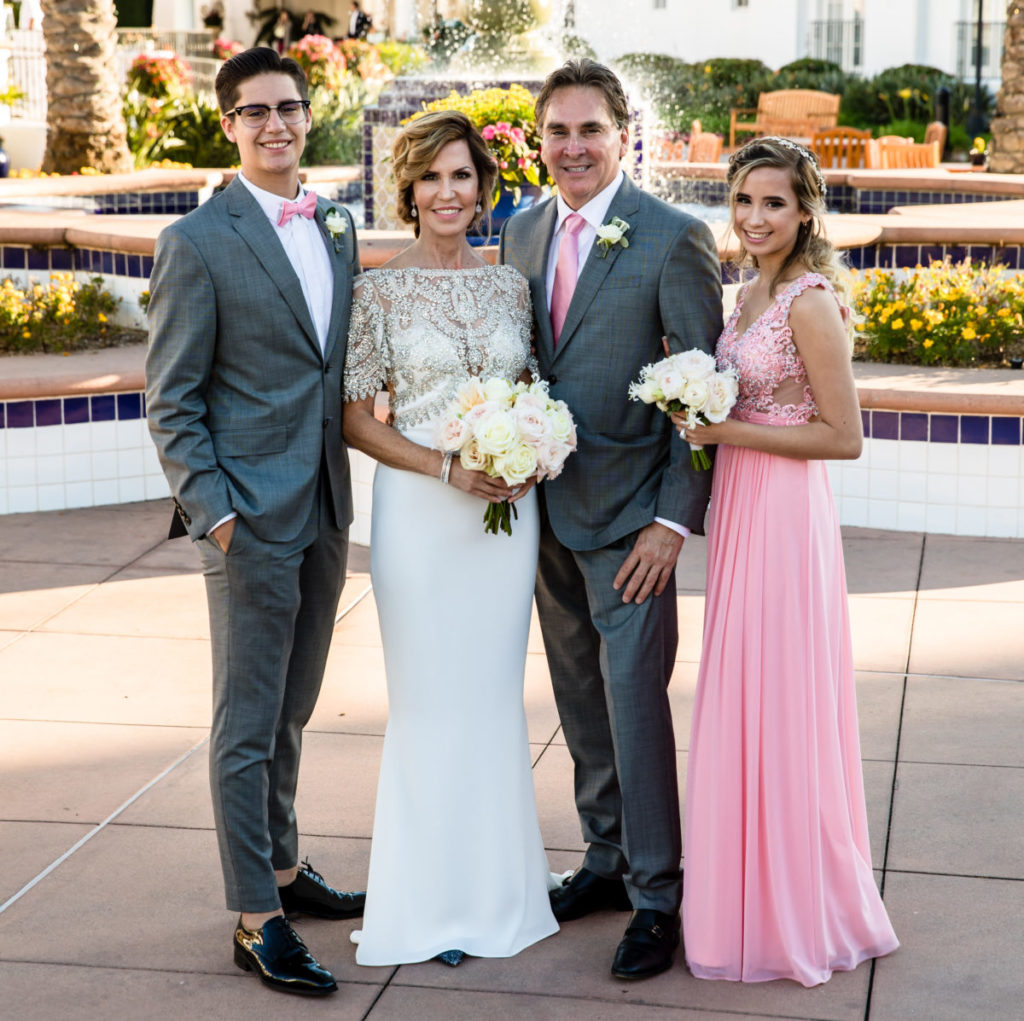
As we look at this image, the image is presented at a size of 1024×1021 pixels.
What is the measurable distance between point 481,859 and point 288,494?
3.29 feet

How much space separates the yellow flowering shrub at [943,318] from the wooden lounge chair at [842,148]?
1143cm

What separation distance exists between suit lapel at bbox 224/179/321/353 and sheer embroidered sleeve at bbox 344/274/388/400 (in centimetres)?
11

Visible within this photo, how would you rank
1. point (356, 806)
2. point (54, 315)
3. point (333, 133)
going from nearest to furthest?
point (356, 806) → point (54, 315) → point (333, 133)

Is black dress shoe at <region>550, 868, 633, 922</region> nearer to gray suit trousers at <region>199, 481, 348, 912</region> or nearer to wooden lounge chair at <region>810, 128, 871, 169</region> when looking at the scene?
gray suit trousers at <region>199, 481, 348, 912</region>

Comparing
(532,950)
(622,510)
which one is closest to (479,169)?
(622,510)

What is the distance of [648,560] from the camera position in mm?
3500

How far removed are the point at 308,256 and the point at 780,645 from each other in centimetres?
142

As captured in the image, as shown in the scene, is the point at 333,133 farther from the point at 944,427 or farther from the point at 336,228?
the point at 336,228

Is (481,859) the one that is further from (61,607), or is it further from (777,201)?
(61,607)

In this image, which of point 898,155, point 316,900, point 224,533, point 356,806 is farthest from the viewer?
point 898,155

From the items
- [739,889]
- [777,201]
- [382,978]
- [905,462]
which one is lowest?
[382,978]

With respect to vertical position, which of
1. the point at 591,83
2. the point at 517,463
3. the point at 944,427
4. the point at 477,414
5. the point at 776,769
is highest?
the point at 591,83

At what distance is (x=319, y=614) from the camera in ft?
11.7

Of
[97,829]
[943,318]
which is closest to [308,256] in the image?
[97,829]
